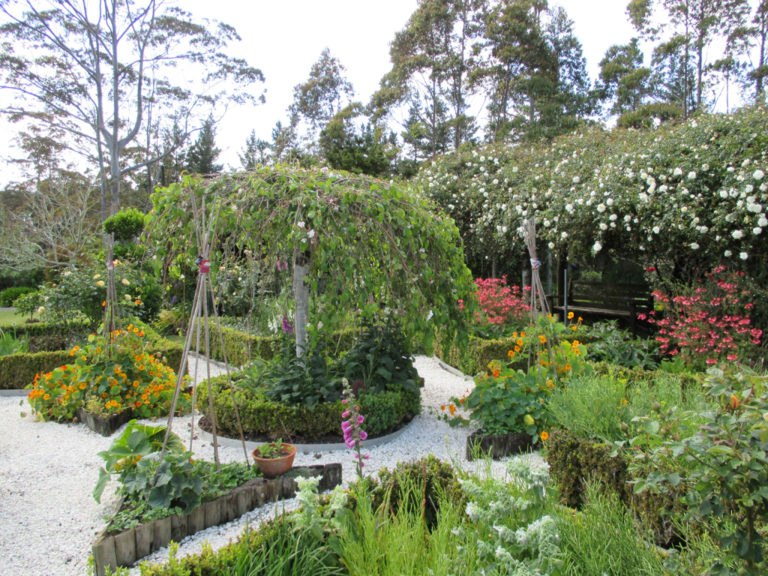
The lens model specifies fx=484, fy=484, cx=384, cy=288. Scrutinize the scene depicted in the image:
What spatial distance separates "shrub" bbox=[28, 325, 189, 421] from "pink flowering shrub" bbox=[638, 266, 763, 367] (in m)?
4.93

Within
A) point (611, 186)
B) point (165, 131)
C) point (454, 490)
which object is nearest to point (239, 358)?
point (454, 490)

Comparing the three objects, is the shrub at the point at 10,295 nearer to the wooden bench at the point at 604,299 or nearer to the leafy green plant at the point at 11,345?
the leafy green plant at the point at 11,345

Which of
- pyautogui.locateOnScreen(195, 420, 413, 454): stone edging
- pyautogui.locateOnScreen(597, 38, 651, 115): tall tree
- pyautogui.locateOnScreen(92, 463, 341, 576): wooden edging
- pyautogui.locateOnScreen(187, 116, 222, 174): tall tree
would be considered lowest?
pyautogui.locateOnScreen(195, 420, 413, 454): stone edging

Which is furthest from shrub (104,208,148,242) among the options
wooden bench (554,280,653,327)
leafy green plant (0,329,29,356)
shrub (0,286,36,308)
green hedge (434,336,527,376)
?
wooden bench (554,280,653,327)

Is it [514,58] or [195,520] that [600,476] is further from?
[514,58]

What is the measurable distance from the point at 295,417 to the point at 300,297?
147 cm

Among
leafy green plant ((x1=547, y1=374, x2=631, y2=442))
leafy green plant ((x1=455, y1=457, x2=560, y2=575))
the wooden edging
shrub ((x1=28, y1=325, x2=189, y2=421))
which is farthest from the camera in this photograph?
shrub ((x1=28, y1=325, x2=189, y2=421))

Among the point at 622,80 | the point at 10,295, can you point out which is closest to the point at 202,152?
the point at 10,295

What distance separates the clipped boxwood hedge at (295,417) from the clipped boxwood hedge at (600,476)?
1.40 m

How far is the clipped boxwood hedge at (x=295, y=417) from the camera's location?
12.0 ft

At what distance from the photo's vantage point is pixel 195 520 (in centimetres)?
242

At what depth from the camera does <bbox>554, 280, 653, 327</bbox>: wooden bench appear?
8769 millimetres

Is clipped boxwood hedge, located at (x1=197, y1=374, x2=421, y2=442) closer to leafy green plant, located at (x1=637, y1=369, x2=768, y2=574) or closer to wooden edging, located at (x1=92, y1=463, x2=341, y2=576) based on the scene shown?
wooden edging, located at (x1=92, y1=463, x2=341, y2=576)

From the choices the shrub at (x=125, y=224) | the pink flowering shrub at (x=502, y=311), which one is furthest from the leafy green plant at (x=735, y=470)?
the shrub at (x=125, y=224)
